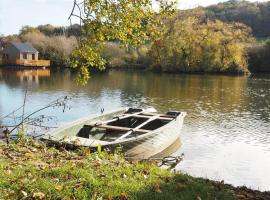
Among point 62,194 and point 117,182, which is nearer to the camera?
point 62,194

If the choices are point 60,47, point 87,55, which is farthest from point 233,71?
point 87,55

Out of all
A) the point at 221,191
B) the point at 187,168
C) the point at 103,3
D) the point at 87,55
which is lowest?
the point at 187,168

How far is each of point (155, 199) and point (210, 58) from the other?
199 ft

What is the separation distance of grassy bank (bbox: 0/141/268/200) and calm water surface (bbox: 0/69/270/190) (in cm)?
640

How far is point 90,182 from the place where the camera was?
19.9 ft

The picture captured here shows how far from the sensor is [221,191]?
6879 mm

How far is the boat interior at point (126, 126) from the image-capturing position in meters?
15.6

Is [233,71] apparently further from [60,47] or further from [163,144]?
[163,144]

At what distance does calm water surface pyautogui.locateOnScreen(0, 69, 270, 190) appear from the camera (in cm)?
1473

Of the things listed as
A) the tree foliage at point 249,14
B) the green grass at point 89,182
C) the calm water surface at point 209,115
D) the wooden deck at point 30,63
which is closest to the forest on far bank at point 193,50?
the wooden deck at point 30,63

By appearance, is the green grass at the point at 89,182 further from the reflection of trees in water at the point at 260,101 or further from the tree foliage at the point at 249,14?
the tree foliage at the point at 249,14

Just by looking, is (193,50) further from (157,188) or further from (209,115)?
(157,188)

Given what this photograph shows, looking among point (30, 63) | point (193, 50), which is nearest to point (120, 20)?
point (193, 50)

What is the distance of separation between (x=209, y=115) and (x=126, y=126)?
28.1 feet
